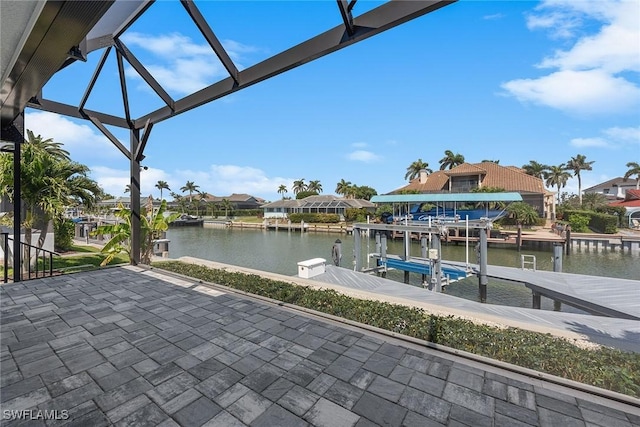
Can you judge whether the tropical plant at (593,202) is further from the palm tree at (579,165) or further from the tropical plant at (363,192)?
the tropical plant at (363,192)

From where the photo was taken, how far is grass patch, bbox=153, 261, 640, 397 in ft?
8.09

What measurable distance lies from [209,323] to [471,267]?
9.70m

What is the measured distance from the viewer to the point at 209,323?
3566mm

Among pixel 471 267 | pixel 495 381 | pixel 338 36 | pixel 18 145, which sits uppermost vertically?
pixel 338 36

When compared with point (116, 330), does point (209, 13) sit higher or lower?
higher

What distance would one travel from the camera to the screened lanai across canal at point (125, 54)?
86.6 inches

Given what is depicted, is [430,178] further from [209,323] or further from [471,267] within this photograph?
[209,323]

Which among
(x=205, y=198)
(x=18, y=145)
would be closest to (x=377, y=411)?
(x=18, y=145)

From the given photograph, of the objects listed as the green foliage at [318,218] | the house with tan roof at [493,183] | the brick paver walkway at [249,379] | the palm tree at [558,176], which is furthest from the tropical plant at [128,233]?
the palm tree at [558,176]

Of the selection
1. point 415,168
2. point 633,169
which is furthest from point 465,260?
point 633,169

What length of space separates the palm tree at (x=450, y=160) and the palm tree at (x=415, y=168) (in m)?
2.36

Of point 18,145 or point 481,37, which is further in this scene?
point 18,145

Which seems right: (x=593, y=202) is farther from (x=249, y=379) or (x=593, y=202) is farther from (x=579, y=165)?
(x=249, y=379)

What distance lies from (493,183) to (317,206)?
2014 centimetres
